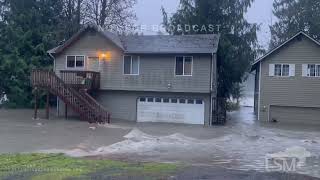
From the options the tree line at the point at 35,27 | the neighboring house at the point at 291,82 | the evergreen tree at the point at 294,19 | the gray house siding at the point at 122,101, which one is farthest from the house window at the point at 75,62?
the evergreen tree at the point at 294,19

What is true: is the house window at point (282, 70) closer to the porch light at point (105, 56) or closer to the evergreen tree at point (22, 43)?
the porch light at point (105, 56)

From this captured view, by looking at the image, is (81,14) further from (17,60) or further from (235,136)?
(235,136)

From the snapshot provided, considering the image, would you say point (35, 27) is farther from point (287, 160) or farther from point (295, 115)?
point (287, 160)

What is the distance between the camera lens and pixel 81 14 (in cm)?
4656

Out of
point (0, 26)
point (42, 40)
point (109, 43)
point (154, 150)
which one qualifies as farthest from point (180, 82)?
point (0, 26)

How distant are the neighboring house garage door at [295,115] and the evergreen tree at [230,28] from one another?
597 cm

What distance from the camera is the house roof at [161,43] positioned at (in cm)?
3250

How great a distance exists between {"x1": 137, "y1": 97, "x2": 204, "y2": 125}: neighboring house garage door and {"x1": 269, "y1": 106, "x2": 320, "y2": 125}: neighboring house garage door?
23.8 feet

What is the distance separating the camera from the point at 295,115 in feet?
118

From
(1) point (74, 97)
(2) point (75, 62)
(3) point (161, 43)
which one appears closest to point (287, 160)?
(1) point (74, 97)

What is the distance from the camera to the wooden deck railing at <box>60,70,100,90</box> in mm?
32244

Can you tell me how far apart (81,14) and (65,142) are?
28.4 meters

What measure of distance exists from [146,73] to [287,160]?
62.9 feet

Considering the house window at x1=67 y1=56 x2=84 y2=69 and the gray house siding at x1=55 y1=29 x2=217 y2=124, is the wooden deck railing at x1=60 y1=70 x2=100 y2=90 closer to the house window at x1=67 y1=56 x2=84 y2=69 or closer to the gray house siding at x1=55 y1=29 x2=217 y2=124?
the gray house siding at x1=55 y1=29 x2=217 y2=124
